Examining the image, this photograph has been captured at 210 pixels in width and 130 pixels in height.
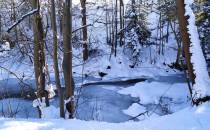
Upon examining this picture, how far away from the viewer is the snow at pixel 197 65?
7208mm

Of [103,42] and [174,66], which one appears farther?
[103,42]

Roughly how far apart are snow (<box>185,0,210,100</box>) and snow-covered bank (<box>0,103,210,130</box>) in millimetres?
650

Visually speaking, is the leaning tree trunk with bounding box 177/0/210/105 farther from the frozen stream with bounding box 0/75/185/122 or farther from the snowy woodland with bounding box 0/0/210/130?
the frozen stream with bounding box 0/75/185/122

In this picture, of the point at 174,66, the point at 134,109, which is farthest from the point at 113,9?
the point at 134,109

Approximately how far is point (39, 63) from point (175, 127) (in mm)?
6232

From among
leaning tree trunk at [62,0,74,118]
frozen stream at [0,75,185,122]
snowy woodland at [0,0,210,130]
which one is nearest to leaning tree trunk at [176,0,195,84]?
snowy woodland at [0,0,210,130]

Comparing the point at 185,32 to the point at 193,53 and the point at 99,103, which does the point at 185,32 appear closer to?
the point at 193,53

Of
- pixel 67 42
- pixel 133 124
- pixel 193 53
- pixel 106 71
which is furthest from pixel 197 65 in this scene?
pixel 106 71

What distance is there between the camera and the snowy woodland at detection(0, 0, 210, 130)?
22.9ft

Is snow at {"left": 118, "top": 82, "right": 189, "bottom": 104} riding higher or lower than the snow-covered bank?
lower

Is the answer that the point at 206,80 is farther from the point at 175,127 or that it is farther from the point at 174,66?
the point at 174,66

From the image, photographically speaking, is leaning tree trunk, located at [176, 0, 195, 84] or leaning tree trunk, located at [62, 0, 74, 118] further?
leaning tree trunk, located at [62, 0, 74, 118]

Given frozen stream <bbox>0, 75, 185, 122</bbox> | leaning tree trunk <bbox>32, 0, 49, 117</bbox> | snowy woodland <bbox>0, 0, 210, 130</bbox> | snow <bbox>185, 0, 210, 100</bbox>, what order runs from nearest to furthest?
snowy woodland <bbox>0, 0, 210, 130</bbox>
snow <bbox>185, 0, 210, 100</bbox>
leaning tree trunk <bbox>32, 0, 49, 117</bbox>
frozen stream <bbox>0, 75, 185, 122</bbox>

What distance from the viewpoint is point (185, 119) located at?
6.41 m
